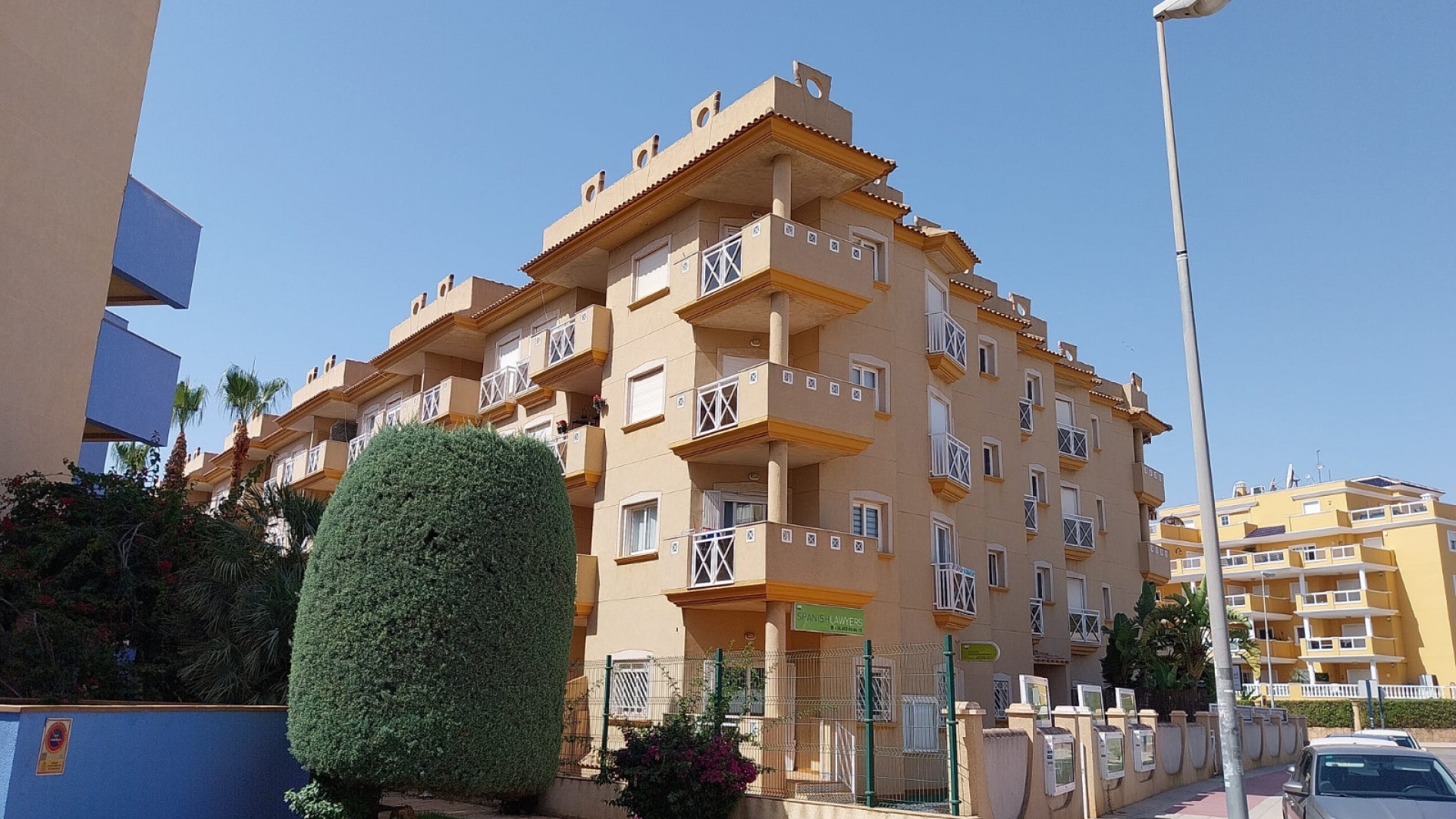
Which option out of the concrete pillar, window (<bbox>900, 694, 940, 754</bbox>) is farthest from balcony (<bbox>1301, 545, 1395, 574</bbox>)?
window (<bbox>900, 694, 940, 754</bbox>)

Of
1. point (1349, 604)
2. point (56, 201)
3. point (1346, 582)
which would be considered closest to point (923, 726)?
point (56, 201)

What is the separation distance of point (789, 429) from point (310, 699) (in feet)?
35.0

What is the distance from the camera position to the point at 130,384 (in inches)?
895

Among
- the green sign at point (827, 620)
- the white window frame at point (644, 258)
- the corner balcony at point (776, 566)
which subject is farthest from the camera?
the white window frame at point (644, 258)

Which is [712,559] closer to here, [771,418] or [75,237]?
[771,418]

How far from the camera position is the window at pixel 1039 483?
34.5m

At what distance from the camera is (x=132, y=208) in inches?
877

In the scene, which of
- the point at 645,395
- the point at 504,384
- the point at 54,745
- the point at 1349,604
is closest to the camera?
the point at 54,745

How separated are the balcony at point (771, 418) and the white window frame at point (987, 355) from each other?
994 cm

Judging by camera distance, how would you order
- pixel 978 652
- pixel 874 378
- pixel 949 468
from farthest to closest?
pixel 978 652, pixel 949 468, pixel 874 378

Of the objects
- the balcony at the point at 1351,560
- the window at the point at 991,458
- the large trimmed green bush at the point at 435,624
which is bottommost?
the large trimmed green bush at the point at 435,624

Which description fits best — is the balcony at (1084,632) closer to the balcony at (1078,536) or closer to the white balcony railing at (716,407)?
the balcony at (1078,536)

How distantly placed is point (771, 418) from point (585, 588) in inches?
284

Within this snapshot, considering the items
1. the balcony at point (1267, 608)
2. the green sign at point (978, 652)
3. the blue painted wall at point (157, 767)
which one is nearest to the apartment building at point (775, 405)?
the green sign at point (978, 652)
